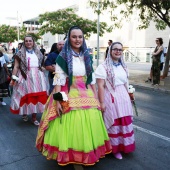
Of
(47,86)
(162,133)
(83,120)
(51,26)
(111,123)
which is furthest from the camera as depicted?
(51,26)

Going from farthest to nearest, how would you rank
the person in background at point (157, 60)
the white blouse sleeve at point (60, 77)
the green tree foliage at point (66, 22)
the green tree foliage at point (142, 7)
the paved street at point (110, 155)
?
the green tree foliage at point (66, 22) < the green tree foliage at point (142, 7) < the person in background at point (157, 60) < the paved street at point (110, 155) < the white blouse sleeve at point (60, 77)

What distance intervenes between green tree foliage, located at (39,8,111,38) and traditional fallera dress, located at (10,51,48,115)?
20762 mm

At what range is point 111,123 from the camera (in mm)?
3676

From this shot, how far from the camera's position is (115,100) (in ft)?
12.1

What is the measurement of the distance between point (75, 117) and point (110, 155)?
1.20 metres

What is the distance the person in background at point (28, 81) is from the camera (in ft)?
17.4

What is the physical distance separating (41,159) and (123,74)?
1.81m

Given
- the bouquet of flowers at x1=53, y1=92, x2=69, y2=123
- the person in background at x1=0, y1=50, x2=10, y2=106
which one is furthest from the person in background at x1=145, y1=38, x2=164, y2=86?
the bouquet of flowers at x1=53, y1=92, x2=69, y2=123

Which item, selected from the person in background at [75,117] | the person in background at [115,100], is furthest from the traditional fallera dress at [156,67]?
the person in background at [75,117]

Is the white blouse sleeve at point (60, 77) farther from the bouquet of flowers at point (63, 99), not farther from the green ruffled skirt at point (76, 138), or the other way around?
the green ruffled skirt at point (76, 138)

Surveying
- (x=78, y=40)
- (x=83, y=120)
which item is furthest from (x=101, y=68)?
(x=83, y=120)

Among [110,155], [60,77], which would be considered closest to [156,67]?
[110,155]

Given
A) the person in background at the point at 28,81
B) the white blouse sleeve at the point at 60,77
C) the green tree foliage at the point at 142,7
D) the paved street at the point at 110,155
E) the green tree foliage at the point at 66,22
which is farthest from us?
the green tree foliage at the point at 66,22

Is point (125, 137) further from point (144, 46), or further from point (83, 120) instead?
point (144, 46)
